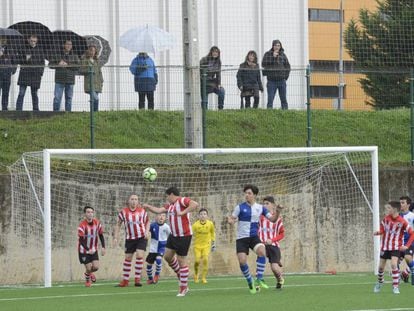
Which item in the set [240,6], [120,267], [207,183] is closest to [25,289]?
[120,267]

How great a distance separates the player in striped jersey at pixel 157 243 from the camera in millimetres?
23531

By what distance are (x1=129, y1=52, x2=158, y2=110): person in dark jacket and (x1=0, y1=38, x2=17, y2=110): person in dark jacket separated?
2.72 metres

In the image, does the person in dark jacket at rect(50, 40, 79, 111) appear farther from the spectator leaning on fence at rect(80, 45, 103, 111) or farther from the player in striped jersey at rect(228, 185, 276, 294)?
the player in striped jersey at rect(228, 185, 276, 294)

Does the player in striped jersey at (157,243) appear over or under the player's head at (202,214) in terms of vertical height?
under

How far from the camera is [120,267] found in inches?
1016

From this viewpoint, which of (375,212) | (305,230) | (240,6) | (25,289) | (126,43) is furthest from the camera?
(240,6)

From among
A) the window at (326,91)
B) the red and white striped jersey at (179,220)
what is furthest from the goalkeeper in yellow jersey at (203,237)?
the window at (326,91)

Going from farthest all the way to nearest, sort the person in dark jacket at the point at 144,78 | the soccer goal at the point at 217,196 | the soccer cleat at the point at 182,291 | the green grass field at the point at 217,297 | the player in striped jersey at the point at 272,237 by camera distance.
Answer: the person in dark jacket at the point at 144,78
the soccer goal at the point at 217,196
the player in striped jersey at the point at 272,237
the soccer cleat at the point at 182,291
the green grass field at the point at 217,297

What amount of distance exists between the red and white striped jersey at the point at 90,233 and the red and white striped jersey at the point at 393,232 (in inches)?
242

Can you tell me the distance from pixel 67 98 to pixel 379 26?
18.2 m

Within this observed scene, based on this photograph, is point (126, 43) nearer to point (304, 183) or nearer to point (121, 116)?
point (121, 116)

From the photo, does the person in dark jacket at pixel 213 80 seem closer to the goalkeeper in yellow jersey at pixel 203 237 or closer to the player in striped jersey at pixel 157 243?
the goalkeeper in yellow jersey at pixel 203 237

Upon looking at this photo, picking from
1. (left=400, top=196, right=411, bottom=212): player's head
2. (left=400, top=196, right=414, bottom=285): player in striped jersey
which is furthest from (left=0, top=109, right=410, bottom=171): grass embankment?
(left=400, top=196, right=411, bottom=212): player's head

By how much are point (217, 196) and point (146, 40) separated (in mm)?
4960
